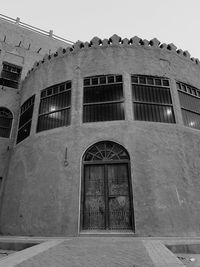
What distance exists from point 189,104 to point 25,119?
994 centimetres

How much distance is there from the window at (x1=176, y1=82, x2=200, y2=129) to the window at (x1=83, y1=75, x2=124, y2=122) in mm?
3438

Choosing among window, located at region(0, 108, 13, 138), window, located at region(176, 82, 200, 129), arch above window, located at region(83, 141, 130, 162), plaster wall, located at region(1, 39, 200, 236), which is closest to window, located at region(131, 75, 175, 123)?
plaster wall, located at region(1, 39, 200, 236)

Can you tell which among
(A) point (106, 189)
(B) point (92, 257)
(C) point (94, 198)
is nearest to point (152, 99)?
(A) point (106, 189)

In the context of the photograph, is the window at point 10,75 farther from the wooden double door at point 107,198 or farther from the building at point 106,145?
the wooden double door at point 107,198

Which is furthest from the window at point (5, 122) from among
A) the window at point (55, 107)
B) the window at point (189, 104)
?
the window at point (189, 104)

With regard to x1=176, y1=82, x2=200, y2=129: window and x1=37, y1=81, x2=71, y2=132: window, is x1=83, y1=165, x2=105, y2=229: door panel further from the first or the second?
x1=176, y1=82, x2=200, y2=129: window

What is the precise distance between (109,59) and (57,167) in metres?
6.74

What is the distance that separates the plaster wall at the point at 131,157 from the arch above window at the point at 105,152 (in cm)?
25

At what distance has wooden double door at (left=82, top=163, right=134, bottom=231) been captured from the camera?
28.2ft

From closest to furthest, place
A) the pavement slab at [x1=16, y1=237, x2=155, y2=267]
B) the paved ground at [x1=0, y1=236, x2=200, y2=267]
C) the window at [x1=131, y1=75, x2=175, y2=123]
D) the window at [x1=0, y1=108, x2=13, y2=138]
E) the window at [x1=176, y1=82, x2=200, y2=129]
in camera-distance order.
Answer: the paved ground at [x1=0, y1=236, x2=200, y2=267], the pavement slab at [x1=16, y1=237, x2=155, y2=267], the window at [x1=131, y1=75, x2=175, y2=123], the window at [x1=176, y1=82, x2=200, y2=129], the window at [x1=0, y1=108, x2=13, y2=138]

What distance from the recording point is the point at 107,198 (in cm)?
895

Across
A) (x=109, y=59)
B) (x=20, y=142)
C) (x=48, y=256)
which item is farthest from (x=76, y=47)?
(x=48, y=256)

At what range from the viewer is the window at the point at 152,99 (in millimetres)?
10523

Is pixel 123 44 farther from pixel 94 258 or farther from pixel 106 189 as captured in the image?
pixel 94 258
